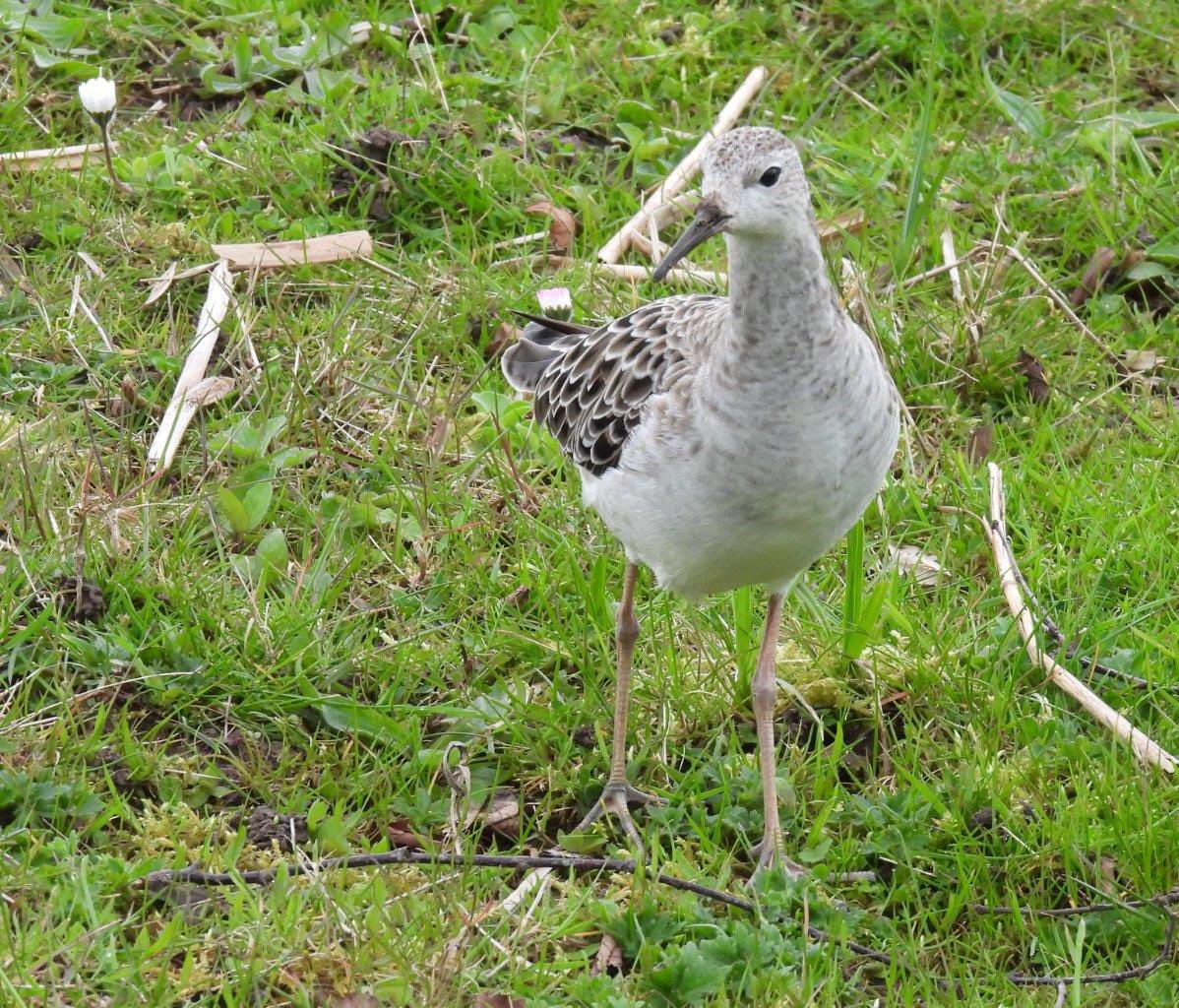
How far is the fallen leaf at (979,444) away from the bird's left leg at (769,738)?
69.7 inches

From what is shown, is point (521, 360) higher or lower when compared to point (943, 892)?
higher

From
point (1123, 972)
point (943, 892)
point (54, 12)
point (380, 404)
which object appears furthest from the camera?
point (54, 12)

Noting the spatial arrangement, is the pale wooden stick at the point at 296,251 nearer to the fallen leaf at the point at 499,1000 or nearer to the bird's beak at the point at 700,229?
the bird's beak at the point at 700,229

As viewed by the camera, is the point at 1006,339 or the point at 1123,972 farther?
the point at 1006,339

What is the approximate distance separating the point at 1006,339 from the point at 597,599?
2359mm

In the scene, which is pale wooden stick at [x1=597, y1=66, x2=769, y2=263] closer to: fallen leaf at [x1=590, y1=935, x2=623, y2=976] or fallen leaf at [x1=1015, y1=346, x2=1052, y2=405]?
fallen leaf at [x1=1015, y1=346, x2=1052, y2=405]

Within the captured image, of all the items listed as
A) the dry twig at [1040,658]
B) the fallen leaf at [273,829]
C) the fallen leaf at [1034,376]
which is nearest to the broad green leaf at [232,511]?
the fallen leaf at [273,829]

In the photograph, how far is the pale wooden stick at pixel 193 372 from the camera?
6309 millimetres

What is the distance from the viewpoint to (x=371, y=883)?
4.56 metres

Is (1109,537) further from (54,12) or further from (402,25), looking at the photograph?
(54,12)

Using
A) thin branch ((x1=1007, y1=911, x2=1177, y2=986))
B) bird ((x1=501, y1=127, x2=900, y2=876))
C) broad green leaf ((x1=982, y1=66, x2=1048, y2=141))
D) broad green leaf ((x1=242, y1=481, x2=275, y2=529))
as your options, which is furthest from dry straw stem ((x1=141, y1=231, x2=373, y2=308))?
thin branch ((x1=1007, y1=911, x2=1177, y2=986))

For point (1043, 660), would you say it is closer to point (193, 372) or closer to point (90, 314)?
point (193, 372)

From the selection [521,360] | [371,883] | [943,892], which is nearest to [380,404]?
[521,360]

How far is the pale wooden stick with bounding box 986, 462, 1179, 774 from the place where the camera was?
17.1ft
